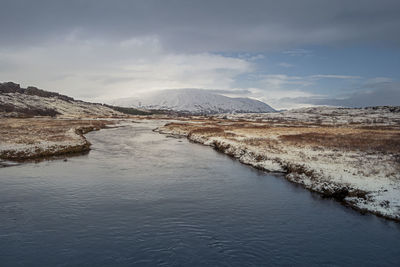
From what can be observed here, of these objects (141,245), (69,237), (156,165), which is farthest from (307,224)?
(156,165)

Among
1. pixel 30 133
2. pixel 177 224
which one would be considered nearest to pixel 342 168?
pixel 177 224

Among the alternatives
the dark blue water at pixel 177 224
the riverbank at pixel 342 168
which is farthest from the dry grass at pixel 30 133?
the riverbank at pixel 342 168

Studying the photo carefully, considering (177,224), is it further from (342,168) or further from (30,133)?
(30,133)

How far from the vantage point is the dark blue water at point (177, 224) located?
44.1 ft

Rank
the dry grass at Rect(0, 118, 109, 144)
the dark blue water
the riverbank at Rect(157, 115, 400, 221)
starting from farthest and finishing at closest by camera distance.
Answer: the dry grass at Rect(0, 118, 109, 144) → the riverbank at Rect(157, 115, 400, 221) → the dark blue water

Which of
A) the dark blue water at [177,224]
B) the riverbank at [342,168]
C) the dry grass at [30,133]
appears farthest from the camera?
the dry grass at [30,133]

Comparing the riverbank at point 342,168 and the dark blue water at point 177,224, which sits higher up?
the riverbank at point 342,168

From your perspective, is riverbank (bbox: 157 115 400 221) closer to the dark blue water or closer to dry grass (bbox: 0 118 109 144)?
the dark blue water

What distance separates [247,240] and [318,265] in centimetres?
370

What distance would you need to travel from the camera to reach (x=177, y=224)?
16.9m

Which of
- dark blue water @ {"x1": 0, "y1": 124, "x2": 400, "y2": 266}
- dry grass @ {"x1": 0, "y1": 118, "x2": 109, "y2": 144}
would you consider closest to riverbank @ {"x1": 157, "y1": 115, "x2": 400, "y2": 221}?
dark blue water @ {"x1": 0, "y1": 124, "x2": 400, "y2": 266}

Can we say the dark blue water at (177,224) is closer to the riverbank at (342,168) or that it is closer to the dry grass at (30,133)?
the riverbank at (342,168)

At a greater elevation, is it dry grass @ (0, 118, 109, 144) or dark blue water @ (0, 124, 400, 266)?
dry grass @ (0, 118, 109, 144)

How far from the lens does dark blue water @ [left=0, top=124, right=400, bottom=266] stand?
44.1 feet
